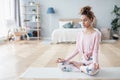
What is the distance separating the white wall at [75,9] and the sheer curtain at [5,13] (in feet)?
4.01

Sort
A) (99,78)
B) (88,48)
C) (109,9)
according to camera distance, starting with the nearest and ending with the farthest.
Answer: (99,78) → (88,48) → (109,9)

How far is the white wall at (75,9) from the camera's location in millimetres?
9180

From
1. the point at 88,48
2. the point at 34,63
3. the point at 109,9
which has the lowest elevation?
the point at 34,63

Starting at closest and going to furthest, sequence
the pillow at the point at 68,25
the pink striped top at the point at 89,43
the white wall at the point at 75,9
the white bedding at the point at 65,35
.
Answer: the pink striped top at the point at 89,43 → the white bedding at the point at 65,35 → the pillow at the point at 68,25 → the white wall at the point at 75,9

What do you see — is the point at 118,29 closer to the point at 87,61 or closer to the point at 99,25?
the point at 99,25

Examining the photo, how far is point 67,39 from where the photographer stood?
25.8 feet

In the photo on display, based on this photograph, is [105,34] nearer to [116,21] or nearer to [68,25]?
[116,21]

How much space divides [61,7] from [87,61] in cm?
597

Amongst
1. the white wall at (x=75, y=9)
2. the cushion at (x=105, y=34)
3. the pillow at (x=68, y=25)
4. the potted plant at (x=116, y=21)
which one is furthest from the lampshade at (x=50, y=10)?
the potted plant at (x=116, y=21)

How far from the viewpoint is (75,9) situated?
9.30 m

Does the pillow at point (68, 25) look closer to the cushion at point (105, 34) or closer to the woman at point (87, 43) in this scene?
the cushion at point (105, 34)

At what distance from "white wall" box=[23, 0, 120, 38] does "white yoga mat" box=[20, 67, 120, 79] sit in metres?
5.73

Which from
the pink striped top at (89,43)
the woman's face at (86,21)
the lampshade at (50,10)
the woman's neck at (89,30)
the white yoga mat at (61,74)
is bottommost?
the white yoga mat at (61,74)

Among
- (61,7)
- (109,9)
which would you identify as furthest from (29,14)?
(109,9)
